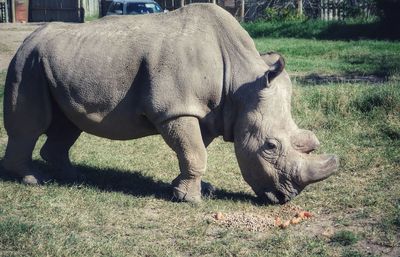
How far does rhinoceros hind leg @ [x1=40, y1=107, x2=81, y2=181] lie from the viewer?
22.6ft

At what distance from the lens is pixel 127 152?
810 cm

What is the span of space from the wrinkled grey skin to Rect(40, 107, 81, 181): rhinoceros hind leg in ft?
1.20

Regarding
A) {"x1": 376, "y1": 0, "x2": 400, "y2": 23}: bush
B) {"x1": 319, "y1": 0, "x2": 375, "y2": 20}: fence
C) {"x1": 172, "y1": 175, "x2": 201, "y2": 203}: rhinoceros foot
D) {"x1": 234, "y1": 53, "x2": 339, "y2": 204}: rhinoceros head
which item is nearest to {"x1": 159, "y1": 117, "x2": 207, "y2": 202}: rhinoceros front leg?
{"x1": 172, "y1": 175, "x2": 201, "y2": 203}: rhinoceros foot

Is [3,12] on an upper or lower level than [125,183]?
upper

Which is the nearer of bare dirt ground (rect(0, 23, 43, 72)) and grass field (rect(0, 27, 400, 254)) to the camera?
grass field (rect(0, 27, 400, 254))

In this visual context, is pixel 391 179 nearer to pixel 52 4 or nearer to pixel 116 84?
pixel 116 84

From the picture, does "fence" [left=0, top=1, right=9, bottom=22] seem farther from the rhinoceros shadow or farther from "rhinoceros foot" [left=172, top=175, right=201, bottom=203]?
"rhinoceros foot" [left=172, top=175, right=201, bottom=203]

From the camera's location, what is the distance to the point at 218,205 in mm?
5953

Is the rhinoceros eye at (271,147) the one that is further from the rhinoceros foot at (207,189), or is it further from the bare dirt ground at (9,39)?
the bare dirt ground at (9,39)

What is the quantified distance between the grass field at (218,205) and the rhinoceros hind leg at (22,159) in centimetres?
13

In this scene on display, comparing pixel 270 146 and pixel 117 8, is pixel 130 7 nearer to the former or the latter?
pixel 117 8

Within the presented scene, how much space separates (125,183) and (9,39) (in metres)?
15.0

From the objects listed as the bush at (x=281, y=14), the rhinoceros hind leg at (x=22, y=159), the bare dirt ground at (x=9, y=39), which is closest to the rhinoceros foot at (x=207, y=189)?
the rhinoceros hind leg at (x=22, y=159)

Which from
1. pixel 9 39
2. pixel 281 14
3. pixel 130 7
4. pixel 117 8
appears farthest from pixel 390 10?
pixel 9 39
